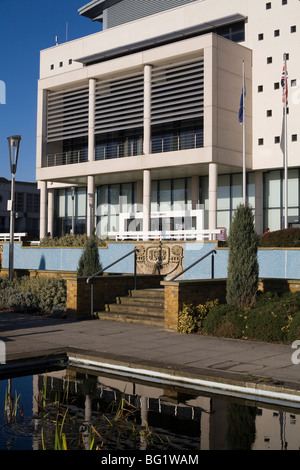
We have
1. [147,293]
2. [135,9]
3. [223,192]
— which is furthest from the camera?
[135,9]

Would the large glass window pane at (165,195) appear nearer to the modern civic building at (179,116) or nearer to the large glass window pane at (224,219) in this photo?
the modern civic building at (179,116)

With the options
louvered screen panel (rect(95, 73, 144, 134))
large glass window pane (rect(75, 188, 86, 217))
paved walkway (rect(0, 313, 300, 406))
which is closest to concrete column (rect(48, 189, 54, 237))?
large glass window pane (rect(75, 188, 86, 217))

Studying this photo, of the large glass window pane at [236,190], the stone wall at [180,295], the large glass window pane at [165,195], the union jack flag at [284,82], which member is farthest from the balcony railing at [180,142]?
the stone wall at [180,295]

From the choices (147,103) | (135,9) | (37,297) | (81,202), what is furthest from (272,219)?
A: (135,9)

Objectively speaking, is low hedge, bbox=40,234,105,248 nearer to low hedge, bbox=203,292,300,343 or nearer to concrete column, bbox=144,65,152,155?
concrete column, bbox=144,65,152,155

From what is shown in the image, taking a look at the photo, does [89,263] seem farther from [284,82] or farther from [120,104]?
[120,104]

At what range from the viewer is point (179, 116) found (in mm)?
36375

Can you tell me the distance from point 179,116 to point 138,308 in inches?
880

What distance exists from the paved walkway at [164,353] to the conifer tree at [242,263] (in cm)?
185

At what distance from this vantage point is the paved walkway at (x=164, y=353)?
8.65 m

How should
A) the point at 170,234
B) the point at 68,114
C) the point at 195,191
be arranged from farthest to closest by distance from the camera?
the point at 68,114 < the point at 195,191 < the point at 170,234

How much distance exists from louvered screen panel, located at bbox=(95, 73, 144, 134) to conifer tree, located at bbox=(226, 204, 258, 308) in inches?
889

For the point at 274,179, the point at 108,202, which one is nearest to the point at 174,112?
the point at 274,179
